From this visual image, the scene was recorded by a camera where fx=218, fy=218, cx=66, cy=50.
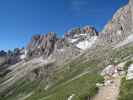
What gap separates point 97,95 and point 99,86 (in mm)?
4578

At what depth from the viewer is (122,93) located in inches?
961

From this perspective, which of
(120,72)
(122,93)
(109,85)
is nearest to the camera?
(122,93)

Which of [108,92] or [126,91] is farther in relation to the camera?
[108,92]

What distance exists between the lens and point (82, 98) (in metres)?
26.4

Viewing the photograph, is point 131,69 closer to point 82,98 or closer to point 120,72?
point 120,72

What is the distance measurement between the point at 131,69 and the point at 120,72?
18.4 feet

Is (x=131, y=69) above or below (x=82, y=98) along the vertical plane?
above

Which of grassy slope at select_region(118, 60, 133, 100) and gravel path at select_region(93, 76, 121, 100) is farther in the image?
gravel path at select_region(93, 76, 121, 100)

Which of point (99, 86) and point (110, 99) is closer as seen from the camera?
point (110, 99)

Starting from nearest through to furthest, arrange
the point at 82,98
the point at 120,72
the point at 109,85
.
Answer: the point at 82,98, the point at 109,85, the point at 120,72

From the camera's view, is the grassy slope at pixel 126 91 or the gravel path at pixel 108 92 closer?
the grassy slope at pixel 126 91

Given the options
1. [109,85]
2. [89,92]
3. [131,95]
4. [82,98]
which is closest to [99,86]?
[109,85]

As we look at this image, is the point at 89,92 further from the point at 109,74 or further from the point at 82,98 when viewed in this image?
the point at 109,74

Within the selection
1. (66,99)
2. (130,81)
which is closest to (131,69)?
(130,81)
